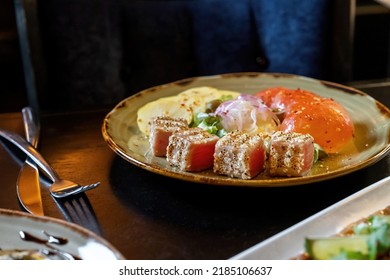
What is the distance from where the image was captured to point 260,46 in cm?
221

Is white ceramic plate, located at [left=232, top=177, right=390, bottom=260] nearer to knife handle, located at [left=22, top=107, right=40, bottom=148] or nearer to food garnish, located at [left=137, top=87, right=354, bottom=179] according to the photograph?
food garnish, located at [left=137, top=87, right=354, bottom=179]

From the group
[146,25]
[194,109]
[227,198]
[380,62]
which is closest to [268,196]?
[227,198]

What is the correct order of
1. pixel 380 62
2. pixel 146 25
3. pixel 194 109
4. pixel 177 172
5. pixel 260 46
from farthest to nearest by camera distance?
pixel 380 62, pixel 260 46, pixel 146 25, pixel 194 109, pixel 177 172

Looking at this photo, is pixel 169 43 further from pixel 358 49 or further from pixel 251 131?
pixel 251 131

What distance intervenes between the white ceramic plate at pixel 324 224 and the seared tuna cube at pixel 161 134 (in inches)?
13.9

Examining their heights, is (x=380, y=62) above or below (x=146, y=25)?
below

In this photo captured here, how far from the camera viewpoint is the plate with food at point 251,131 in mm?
916

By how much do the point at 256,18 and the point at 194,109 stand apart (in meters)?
1.06

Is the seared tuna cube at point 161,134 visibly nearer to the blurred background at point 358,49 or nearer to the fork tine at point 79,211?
the fork tine at point 79,211

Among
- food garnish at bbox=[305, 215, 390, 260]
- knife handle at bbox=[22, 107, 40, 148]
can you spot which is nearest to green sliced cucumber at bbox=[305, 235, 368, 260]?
food garnish at bbox=[305, 215, 390, 260]

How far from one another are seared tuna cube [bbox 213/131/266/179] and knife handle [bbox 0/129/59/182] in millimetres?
291

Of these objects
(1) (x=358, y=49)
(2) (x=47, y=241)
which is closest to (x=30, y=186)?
(2) (x=47, y=241)

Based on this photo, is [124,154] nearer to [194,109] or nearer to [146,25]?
[194,109]

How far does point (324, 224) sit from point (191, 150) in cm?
27
